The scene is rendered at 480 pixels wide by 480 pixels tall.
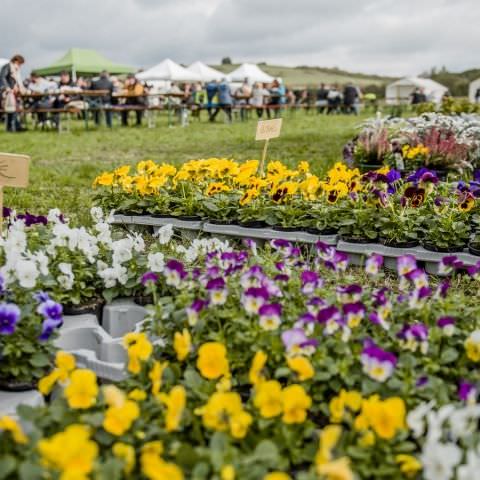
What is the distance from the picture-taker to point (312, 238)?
12.5 feet

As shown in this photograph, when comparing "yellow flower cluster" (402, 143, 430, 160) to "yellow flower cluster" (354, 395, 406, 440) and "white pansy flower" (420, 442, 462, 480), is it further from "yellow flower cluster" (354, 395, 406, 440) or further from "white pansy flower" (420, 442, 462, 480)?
"white pansy flower" (420, 442, 462, 480)

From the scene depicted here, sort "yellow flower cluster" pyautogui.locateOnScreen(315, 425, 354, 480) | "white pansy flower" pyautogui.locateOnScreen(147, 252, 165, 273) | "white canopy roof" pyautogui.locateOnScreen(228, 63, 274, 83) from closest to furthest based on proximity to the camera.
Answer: "yellow flower cluster" pyautogui.locateOnScreen(315, 425, 354, 480) → "white pansy flower" pyautogui.locateOnScreen(147, 252, 165, 273) → "white canopy roof" pyautogui.locateOnScreen(228, 63, 274, 83)

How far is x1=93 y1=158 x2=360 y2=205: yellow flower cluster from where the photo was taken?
3.91m

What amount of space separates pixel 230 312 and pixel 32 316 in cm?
59

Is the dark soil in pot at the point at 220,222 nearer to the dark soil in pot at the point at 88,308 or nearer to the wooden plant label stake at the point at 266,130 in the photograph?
the wooden plant label stake at the point at 266,130

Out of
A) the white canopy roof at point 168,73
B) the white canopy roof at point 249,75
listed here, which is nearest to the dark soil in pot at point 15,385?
the white canopy roof at point 168,73

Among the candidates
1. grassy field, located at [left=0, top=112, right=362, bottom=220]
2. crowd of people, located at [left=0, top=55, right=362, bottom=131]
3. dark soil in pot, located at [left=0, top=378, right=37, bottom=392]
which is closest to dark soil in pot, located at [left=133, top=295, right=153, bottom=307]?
dark soil in pot, located at [left=0, top=378, right=37, bottom=392]

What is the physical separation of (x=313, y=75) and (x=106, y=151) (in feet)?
190

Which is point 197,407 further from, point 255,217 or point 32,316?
point 255,217

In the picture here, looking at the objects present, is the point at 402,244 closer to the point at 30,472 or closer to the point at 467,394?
the point at 467,394

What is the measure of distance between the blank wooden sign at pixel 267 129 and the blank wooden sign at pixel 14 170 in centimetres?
189

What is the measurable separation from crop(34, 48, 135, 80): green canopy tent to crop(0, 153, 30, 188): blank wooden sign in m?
22.3

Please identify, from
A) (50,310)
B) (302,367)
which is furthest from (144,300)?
(302,367)

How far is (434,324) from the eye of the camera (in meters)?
2.15
